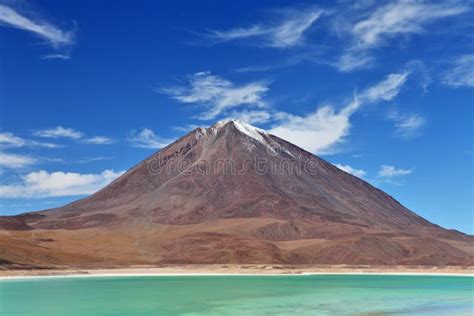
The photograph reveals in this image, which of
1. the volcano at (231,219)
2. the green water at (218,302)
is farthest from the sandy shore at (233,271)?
the green water at (218,302)

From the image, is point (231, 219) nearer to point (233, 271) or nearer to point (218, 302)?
point (233, 271)

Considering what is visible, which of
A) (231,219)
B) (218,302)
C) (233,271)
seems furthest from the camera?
(231,219)

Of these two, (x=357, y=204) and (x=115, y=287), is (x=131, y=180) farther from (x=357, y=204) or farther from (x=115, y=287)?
(x=115, y=287)

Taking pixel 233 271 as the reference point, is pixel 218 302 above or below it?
below

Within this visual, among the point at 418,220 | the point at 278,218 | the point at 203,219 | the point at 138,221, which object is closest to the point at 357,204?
the point at 418,220

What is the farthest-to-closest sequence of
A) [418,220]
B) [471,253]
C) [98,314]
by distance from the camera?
[418,220]
[471,253]
[98,314]

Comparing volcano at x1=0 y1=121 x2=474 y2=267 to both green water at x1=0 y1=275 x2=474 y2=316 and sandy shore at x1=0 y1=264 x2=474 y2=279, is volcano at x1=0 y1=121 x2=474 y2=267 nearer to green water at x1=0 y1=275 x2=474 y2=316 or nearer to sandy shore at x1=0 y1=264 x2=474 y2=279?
sandy shore at x1=0 y1=264 x2=474 y2=279

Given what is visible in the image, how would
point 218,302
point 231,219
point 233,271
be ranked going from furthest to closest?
point 231,219, point 233,271, point 218,302

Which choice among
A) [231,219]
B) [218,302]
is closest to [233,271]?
[218,302]
